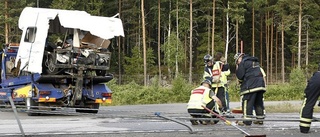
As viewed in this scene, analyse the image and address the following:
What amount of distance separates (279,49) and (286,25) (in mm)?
13319

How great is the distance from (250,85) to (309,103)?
136cm

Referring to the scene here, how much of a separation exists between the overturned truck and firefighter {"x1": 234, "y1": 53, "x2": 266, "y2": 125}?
555 cm

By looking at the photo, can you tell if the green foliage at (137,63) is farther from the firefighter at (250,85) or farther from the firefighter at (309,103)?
the firefighter at (309,103)

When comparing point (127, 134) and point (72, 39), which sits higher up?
point (72, 39)

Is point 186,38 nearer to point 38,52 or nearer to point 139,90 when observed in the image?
point 139,90

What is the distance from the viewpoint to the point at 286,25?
162ft

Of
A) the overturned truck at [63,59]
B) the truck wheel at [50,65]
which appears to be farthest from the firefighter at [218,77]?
the truck wheel at [50,65]

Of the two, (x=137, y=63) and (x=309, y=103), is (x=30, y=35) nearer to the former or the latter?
(x=309, y=103)

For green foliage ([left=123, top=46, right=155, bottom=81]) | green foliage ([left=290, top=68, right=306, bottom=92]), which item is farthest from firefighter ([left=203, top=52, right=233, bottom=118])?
green foliage ([left=123, top=46, right=155, bottom=81])

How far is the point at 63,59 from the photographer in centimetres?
1378

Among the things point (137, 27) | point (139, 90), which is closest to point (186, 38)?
point (137, 27)

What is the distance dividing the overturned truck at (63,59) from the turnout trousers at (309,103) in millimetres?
7102

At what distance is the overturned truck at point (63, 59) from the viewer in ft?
45.4

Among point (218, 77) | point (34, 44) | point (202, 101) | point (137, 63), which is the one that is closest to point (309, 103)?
point (202, 101)
